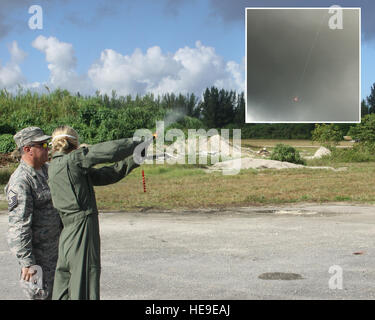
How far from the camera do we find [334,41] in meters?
9.20

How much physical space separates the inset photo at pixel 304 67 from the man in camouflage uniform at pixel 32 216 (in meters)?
4.76

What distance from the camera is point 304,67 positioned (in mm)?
9070

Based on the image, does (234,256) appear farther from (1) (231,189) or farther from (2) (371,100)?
(2) (371,100)

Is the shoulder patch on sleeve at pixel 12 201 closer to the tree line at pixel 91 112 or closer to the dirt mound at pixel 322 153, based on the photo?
the tree line at pixel 91 112

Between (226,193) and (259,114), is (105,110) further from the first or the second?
(259,114)

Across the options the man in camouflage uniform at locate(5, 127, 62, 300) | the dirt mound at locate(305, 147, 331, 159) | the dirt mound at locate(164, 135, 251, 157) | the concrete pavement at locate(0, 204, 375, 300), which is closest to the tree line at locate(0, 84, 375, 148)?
the dirt mound at locate(164, 135, 251, 157)

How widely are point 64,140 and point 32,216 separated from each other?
70cm

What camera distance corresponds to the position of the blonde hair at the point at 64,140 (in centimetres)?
383

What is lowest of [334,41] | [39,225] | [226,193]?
[226,193]

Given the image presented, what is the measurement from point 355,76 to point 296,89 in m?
1.04

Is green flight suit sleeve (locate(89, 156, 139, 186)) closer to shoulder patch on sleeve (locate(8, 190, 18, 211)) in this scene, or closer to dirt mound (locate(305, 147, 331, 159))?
shoulder patch on sleeve (locate(8, 190, 18, 211))

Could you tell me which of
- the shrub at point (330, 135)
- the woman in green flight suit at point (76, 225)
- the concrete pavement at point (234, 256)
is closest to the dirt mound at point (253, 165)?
the shrub at point (330, 135)

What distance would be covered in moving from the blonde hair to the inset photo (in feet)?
15.8
